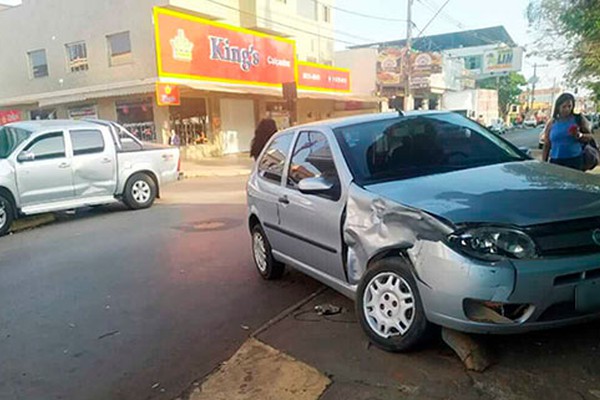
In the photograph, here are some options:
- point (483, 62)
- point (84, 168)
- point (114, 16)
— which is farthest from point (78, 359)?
point (483, 62)

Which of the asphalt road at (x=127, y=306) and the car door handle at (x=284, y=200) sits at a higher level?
the car door handle at (x=284, y=200)

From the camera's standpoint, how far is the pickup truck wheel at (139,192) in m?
10.7

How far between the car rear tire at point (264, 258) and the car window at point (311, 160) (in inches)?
37.2

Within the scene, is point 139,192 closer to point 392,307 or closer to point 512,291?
point 392,307

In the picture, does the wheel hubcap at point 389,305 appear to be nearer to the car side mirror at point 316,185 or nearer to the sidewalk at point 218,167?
the car side mirror at point 316,185

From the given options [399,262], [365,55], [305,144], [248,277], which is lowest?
[248,277]

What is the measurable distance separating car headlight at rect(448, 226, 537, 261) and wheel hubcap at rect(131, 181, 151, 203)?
9068 millimetres

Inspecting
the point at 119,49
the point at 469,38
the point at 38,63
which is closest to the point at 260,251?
the point at 119,49

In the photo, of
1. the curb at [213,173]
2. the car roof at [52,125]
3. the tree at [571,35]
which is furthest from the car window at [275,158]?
the curb at [213,173]

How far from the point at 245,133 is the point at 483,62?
50.8m

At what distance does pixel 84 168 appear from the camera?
32.2 ft

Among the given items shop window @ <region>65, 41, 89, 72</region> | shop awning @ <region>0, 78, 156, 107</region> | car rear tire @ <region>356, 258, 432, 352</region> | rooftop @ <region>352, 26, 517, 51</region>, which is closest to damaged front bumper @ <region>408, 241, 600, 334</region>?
car rear tire @ <region>356, 258, 432, 352</region>

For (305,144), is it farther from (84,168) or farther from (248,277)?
(84,168)

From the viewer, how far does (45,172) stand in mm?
9336
